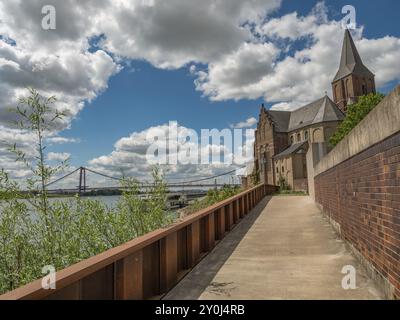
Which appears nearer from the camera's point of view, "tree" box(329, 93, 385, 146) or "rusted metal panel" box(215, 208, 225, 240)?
"rusted metal panel" box(215, 208, 225, 240)

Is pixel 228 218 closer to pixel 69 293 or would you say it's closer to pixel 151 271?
pixel 151 271

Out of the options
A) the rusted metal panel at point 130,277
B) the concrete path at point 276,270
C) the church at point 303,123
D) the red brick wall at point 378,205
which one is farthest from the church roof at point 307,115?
the rusted metal panel at point 130,277

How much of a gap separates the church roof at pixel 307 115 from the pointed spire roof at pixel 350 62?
909 cm

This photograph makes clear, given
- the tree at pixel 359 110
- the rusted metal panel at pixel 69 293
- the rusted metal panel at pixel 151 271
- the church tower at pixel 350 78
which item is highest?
the church tower at pixel 350 78

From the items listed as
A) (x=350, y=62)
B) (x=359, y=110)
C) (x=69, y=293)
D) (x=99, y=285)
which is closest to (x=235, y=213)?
(x=99, y=285)

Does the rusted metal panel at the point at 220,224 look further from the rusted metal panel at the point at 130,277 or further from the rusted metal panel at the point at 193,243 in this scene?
the rusted metal panel at the point at 130,277

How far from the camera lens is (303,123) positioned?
65688 millimetres

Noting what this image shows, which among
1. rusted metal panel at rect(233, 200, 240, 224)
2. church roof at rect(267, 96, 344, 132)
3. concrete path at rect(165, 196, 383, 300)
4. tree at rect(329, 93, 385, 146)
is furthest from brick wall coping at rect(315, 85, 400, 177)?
church roof at rect(267, 96, 344, 132)

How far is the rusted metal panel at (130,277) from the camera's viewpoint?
10.5 feet

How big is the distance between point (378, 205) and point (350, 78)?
71314 millimetres

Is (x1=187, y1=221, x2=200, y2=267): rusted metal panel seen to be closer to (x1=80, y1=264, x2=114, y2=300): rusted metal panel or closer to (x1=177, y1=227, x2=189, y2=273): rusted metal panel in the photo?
(x1=177, y1=227, x2=189, y2=273): rusted metal panel

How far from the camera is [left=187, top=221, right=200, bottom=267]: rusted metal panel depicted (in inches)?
216

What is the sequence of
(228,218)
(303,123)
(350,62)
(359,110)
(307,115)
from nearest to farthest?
(228,218) < (359,110) < (303,123) < (307,115) < (350,62)

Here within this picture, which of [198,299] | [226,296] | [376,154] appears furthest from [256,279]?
[376,154]
